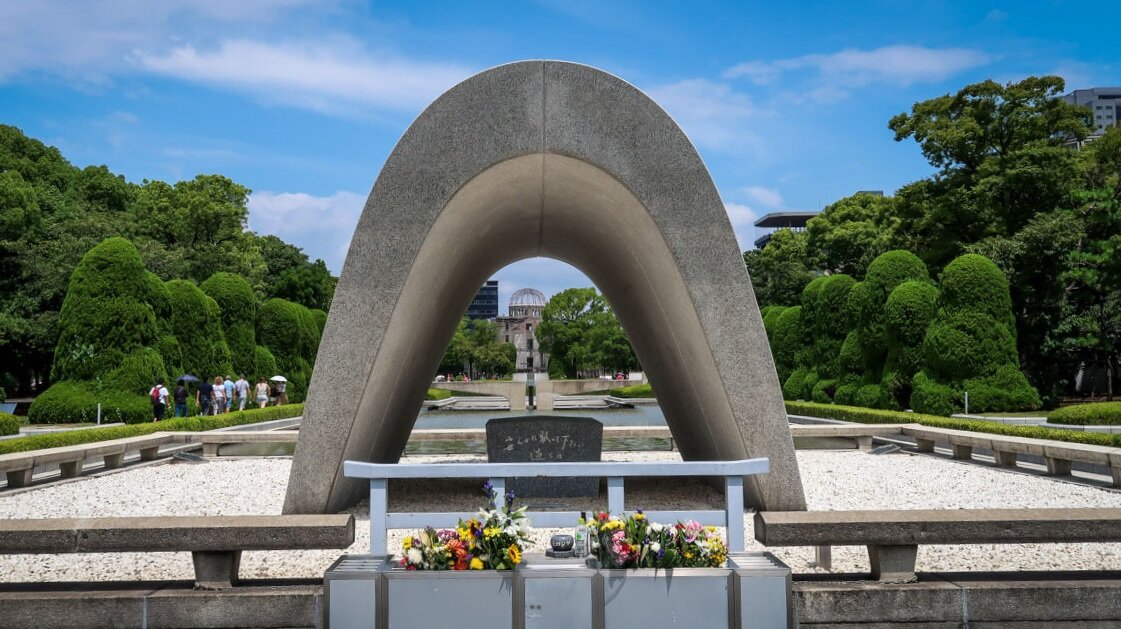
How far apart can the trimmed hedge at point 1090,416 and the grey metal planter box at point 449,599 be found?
1622cm

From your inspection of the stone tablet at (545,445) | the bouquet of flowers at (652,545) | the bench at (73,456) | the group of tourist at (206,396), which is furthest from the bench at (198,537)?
the group of tourist at (206,396)

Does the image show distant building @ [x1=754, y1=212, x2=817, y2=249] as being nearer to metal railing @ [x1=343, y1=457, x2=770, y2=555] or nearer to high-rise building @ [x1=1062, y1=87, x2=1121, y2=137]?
high-rise building @ [x1=1062, y1=87, x2=1121, y2=137]

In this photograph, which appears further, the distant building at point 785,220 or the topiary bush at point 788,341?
the distant building at point 785,220

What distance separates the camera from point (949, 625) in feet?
15.1

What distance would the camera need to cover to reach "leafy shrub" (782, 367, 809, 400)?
30219 millimetres

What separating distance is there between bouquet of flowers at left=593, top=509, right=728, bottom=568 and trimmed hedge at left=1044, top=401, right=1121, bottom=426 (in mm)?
15394

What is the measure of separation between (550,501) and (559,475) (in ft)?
15.7

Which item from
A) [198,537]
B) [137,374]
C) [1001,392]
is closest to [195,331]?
[137,374]

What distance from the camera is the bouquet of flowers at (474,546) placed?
4344mm

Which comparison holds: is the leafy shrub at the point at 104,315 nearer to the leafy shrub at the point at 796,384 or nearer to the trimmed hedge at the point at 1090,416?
the leafy shrub at the point at 796,384

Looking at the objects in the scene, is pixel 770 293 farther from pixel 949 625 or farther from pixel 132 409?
pixel 949 625

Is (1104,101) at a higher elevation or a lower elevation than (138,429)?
higher

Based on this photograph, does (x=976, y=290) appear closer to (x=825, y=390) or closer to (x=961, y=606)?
(x=825, y=390)

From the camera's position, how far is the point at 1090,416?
655 inches
